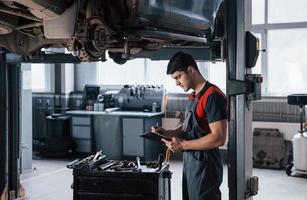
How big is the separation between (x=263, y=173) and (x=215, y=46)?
3859 millimetres

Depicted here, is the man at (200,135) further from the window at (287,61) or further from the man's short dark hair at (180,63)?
the window at (287,61)

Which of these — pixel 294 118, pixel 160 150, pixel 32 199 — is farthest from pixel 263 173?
pixel 32 199

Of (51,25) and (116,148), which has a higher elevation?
(51,25)

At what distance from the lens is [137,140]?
6.94m

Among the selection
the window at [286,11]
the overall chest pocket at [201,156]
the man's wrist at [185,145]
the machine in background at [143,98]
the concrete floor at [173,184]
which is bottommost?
the concrete floor at [173,184]

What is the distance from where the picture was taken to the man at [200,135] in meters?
2.76

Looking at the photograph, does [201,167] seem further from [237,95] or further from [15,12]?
[15,12]

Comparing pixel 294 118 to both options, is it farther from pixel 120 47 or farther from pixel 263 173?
pixel 120 47

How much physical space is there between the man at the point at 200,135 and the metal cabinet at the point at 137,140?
3.87 meters

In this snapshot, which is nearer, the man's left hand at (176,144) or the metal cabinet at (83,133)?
the man's left hand at (176,144)

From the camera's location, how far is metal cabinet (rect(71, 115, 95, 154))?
733 centimetres

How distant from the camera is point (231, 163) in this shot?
2.60m

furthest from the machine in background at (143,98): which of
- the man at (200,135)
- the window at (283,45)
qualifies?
the man at (200,135)

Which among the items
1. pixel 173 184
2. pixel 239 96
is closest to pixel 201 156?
pixel 239 96
